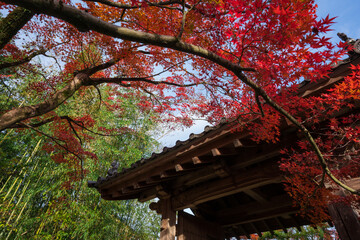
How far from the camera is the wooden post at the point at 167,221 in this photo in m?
3.65

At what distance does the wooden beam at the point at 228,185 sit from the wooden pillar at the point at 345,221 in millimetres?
685

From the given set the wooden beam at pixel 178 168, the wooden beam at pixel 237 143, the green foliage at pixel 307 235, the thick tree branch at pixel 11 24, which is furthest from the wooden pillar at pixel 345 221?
the green foliage at pixel 307 235

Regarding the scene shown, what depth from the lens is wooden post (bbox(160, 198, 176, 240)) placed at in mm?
3652

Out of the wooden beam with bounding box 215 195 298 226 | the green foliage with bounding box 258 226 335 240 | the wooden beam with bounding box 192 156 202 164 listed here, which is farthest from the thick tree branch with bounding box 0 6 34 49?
the green foliage with bounding box 258 226 335 240

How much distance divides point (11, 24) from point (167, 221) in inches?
164

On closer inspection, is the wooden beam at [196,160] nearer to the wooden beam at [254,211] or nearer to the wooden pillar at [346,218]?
the wooden pillar at [346,218]

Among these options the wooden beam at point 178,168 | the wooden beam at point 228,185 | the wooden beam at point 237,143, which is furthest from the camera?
the wooden beam at point 178,168

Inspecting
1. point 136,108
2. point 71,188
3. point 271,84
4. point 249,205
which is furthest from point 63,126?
point 271,84

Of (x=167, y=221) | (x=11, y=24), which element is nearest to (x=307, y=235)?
(x=167, y=221)

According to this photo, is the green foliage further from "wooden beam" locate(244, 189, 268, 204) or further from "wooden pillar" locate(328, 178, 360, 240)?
"wooden pillar" locate(328, 178, 360, 240)

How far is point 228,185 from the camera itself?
3.38 metres

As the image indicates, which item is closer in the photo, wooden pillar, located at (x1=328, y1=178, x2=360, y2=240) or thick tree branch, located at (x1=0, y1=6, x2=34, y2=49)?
wooden pillar, located at (x1=328, y1=178, x2=360, y2=240)

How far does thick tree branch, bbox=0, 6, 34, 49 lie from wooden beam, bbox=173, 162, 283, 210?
12.7ft

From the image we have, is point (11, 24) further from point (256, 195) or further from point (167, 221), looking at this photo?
point (256, 195)
